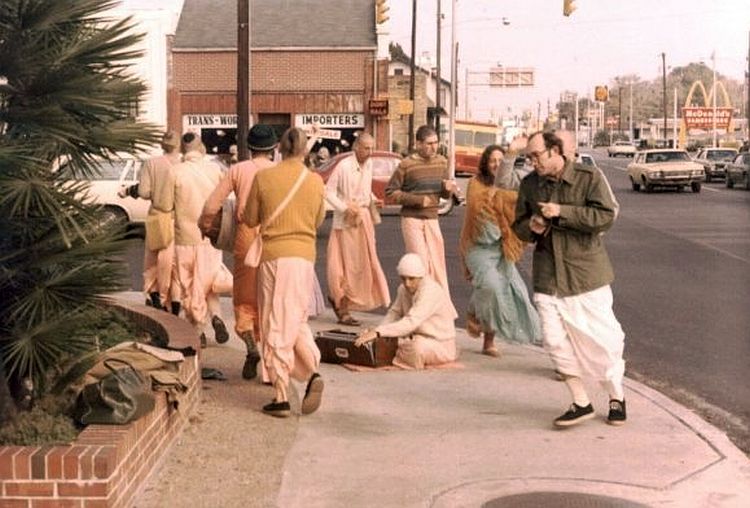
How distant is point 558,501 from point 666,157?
147ft

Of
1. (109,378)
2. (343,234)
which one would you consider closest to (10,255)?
(109,378)

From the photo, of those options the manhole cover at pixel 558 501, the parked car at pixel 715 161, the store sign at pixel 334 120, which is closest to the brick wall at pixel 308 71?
the store sign at pixel 334 120

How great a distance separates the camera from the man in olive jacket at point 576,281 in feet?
24.6

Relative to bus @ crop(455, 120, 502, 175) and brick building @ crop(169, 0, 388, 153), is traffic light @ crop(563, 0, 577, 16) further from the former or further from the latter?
bus @ crop(455, 120, 502, 175)

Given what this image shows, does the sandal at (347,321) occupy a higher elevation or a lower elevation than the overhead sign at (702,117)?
lower

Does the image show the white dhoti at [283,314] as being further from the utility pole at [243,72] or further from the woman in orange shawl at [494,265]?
the utility pole at [243,72]

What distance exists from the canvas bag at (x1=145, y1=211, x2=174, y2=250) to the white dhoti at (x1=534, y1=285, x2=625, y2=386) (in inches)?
158

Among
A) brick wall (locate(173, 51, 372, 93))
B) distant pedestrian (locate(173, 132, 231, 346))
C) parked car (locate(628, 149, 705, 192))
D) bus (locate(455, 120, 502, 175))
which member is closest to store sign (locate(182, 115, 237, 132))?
brick wall (locate(173, 51, 372, 93))

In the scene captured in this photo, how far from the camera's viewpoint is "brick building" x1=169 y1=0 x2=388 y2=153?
49812 millimetres

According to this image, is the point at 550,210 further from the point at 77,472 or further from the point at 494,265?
the point at 77,472

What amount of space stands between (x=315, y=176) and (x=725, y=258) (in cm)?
1364

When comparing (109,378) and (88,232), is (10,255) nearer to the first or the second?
(88,232)

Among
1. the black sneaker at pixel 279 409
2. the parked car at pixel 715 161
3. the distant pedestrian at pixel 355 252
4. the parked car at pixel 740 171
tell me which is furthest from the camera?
the parked car at pixel 715 161

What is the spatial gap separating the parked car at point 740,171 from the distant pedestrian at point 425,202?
38898 mm
